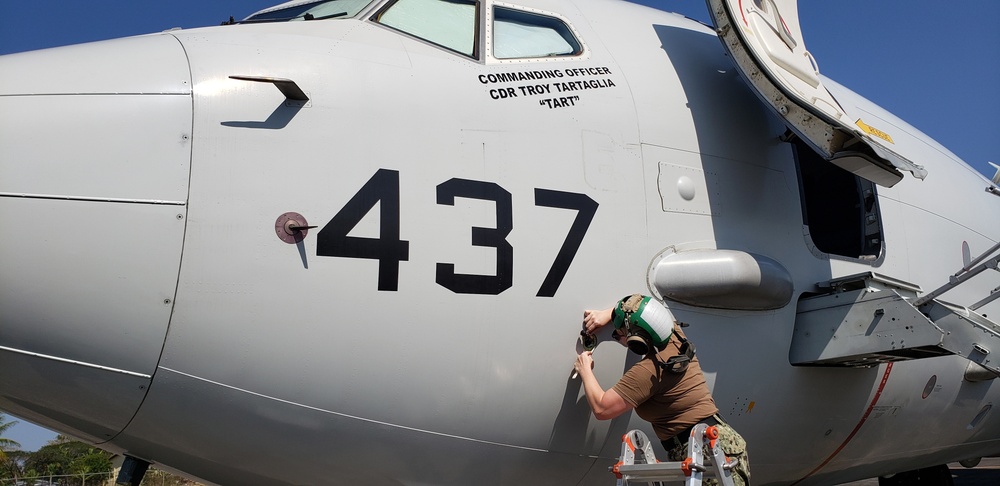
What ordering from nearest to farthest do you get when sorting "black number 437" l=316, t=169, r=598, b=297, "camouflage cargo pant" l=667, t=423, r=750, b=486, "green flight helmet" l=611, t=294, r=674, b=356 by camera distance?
"black number 437" l=316, t=169, r=598, b=297
"green flight helmet" l=611, t=294, r=674, b=356
"camouflage cargo pant" l=667, t=423, r=750, b=486

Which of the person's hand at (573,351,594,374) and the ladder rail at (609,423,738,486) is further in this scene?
the person's hand at (573,351,594,374)

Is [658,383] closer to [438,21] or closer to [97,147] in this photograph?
[438,21]

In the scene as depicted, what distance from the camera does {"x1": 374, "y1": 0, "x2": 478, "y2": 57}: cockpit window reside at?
16.6 ft

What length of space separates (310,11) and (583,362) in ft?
9.36

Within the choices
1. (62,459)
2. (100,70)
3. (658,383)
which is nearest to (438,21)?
(100,70)

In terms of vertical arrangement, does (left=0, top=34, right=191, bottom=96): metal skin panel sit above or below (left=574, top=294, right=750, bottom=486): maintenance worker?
above

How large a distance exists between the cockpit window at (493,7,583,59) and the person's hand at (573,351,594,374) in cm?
179

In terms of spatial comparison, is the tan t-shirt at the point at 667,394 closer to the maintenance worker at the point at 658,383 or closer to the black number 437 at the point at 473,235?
the maintenance worker at the point at 658,383

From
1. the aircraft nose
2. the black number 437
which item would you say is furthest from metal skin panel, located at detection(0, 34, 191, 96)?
the black number 437

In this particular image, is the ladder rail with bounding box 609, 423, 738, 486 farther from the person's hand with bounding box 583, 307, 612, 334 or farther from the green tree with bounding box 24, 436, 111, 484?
the green tree with bounding box 24, 436, 111, 484

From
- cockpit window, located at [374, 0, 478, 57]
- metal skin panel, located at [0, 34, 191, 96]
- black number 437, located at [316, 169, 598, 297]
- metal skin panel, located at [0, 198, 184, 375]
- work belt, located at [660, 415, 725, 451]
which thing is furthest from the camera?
cockpit window, located at [374, 0, 478, 57]

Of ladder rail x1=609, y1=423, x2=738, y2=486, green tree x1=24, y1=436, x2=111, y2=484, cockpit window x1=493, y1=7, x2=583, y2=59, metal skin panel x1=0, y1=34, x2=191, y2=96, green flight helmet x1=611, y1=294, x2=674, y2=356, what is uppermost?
cockpit window x1=493, y1=7, x2=583, y2=59

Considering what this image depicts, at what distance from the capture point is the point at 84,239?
148 inches

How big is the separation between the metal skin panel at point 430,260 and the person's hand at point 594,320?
6 cm
